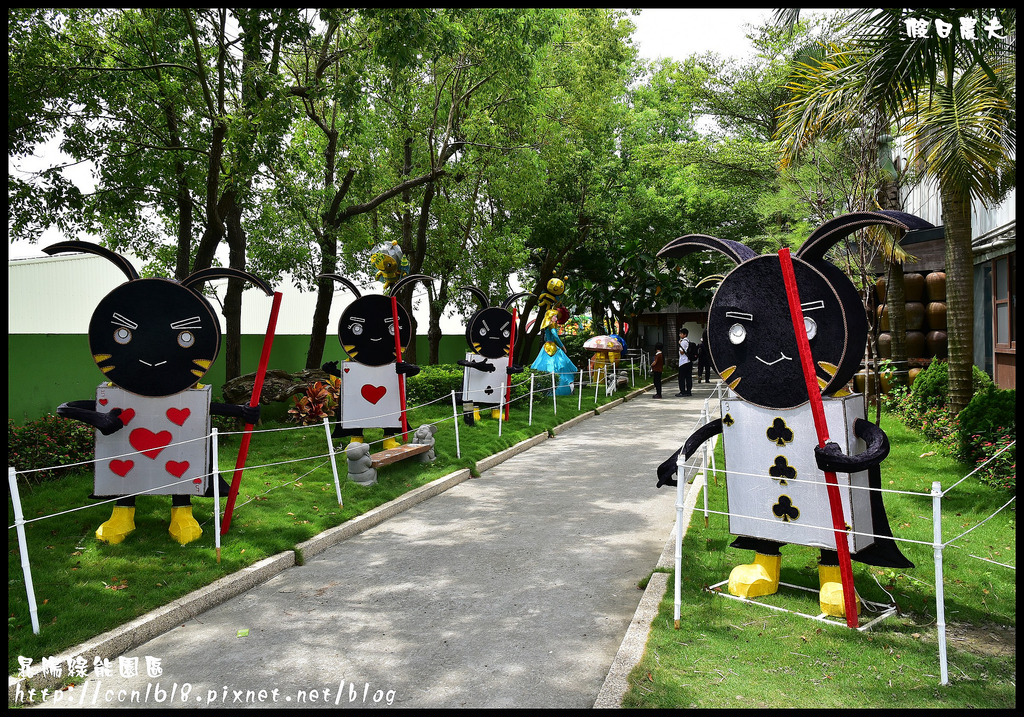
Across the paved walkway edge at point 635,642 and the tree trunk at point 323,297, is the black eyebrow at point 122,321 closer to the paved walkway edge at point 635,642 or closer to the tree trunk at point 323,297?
the paved walkway edge at point 635,642

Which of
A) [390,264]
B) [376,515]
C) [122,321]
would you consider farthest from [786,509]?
[390,264]

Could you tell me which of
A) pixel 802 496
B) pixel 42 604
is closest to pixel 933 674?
pixel 802 496

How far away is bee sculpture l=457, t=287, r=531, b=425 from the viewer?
1527 cm

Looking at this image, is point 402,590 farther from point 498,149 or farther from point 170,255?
point 498,149

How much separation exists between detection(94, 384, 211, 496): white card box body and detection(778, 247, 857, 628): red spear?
5.41 meters

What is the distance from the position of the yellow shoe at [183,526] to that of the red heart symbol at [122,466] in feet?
1.91

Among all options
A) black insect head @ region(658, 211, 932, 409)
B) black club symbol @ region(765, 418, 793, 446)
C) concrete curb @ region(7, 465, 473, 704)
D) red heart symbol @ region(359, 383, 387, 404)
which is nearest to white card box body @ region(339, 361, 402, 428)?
red heart symbol @ region(359, 383, 387, 404)

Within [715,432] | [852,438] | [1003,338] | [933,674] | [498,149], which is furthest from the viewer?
[498,149]

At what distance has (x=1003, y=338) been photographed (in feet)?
40.5

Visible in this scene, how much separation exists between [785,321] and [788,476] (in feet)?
3.90

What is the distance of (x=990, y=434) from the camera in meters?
8.95

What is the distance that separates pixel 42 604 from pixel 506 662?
3573 millimetres

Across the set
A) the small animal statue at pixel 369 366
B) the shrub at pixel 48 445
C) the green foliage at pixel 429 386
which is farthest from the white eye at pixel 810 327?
the green foliage at pixel 429 386

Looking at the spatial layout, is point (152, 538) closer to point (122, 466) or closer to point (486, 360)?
point (122, 466)
